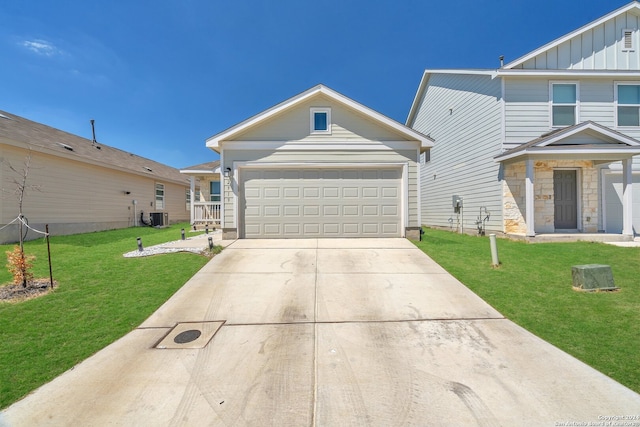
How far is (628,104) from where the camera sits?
35.5 ft

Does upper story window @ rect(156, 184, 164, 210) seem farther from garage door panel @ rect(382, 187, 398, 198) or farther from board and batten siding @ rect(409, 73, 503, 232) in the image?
board and batten siding @ rect(409, 73, 503, 232)

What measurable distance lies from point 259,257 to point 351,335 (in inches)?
160

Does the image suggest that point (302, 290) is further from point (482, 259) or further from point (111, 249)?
point (111, 249)

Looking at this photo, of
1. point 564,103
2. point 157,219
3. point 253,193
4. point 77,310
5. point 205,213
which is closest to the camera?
point 77,310

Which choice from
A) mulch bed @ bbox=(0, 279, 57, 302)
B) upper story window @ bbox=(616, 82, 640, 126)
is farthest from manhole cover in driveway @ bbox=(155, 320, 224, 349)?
upper story window @ bbox=(616, 82, 640, 126)

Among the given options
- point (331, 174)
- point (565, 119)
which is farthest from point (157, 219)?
point (565, 119)

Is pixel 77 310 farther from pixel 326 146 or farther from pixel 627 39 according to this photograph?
pixel 627 39

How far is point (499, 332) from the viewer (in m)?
3.66

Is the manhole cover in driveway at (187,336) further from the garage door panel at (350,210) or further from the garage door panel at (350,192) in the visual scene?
the garage door panel at (350,192)

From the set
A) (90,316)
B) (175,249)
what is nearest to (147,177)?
(175,249)

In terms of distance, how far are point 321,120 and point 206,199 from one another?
31.5 ft

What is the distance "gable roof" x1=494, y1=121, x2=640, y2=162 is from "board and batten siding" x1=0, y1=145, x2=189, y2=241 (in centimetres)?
1820

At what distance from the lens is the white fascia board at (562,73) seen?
10266 millimetres

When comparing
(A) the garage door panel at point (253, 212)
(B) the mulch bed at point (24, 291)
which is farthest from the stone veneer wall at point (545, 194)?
(B) the mulch bed at point (24, 291)
